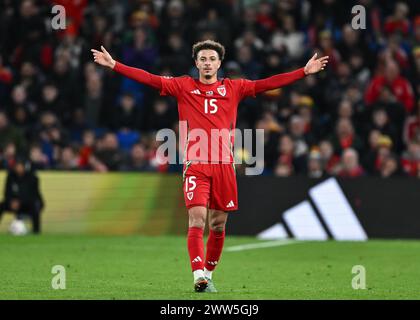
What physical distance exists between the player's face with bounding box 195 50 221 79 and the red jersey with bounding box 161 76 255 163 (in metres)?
0.16

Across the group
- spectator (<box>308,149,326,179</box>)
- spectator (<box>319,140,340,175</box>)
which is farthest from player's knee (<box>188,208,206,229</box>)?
spectator (<box>319,140,340,175</box>)

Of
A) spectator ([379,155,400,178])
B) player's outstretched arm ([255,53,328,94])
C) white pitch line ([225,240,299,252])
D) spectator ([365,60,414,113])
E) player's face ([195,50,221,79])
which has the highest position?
spectator ([365,60,414,113])

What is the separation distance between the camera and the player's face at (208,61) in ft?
37.7

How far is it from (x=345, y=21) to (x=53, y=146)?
638 centimetres

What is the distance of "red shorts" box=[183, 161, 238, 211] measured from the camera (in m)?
11.4

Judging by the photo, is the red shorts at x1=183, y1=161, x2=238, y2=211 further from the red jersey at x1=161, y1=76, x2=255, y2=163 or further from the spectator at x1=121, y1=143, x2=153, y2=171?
the spectator at x1=121, y1=143, x2=153, y2=171

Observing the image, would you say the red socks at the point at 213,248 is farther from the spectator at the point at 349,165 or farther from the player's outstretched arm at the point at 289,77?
the spectator at the point at 349,165

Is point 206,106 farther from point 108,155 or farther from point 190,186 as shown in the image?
point 108,155

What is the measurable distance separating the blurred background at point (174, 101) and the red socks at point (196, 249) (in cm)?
868

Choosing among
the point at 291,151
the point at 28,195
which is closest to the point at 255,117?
the point at 291,151

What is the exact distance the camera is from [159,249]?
687 inches

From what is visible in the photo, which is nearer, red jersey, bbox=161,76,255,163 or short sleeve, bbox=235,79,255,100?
red jersey, bbox=161,76,255,163

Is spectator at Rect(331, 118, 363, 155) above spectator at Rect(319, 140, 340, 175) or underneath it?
above

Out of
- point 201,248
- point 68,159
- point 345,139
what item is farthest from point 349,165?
point 201,248
